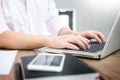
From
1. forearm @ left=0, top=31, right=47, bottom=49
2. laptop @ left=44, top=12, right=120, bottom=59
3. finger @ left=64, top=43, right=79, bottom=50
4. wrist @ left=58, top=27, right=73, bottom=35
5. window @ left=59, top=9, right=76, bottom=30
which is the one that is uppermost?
laptop @ left=44, top=12, right=120, bottom=59

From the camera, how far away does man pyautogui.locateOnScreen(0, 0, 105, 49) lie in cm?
92

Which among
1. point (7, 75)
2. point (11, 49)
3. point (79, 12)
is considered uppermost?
point (7, 75)

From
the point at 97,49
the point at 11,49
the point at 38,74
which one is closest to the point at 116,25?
the point at 97,49

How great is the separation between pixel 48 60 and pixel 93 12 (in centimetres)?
198

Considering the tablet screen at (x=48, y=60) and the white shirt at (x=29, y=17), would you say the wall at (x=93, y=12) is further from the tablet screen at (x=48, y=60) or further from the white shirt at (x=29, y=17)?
the tablet screen at (x=48, y=60)

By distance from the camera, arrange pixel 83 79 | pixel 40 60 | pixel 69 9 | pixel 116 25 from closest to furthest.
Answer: pixel 83 79 < pixel 40 60 < pixel 116 25 < pixel 69 9

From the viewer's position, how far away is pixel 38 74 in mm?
487

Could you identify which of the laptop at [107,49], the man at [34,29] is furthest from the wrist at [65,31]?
the laptop at [107,49]

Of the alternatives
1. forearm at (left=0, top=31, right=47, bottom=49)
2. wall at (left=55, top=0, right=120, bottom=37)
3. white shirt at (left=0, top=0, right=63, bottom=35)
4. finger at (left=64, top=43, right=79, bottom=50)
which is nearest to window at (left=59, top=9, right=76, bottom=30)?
wall at (left=55, top=0, right=120, bottom=37)

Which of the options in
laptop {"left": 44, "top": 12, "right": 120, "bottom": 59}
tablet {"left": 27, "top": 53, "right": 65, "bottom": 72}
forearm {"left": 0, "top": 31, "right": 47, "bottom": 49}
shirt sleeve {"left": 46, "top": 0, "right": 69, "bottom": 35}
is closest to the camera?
tablet {"left": 27, "top": 53, "right": 65, "bottom": 72}

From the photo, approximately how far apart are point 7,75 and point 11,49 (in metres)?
0.42

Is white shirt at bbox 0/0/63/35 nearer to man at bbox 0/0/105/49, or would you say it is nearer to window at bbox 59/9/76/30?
man at bbox 0/0/105/49

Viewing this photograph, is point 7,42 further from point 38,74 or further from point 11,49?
point 38,74

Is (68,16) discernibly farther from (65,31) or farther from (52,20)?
(65,31)
